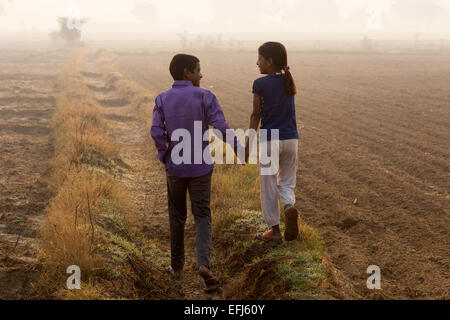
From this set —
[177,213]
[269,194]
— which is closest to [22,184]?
[177,213]

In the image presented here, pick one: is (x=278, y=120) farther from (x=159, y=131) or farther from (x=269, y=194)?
(x=159, y=131)

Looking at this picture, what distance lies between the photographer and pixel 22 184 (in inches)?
276

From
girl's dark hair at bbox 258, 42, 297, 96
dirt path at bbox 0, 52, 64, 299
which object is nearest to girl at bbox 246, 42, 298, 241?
girl's dark hair at bbox 258, 42, 297, 96

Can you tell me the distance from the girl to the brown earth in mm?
895

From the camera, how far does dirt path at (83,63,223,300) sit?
431 centimetres

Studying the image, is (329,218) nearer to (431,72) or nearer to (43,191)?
(43,191)

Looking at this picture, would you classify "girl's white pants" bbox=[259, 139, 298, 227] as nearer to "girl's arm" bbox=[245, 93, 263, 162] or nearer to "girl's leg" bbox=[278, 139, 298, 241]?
"girl's leg" bbox=[278, 139, 298, 241]

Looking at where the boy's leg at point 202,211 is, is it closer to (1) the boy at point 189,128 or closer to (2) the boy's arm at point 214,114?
(1) the boy at point 189,128

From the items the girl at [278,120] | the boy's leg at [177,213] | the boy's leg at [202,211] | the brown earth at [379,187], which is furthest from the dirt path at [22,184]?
the brown earth at [379,187]

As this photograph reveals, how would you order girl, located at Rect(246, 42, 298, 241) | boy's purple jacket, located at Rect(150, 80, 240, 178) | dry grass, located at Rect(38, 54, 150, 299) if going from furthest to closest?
girl, located at Rect(246, 42, 298, 241) < dry grass, located at Rect(38, 54, 150, 299) < boy's purple jacket, located at Rect(150, 80, 240, 178)

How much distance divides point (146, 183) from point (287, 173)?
3.78m
